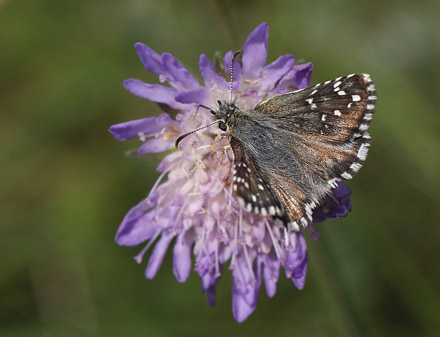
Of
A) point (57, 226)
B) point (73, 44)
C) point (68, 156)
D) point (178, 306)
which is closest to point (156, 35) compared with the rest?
point (73, 44)

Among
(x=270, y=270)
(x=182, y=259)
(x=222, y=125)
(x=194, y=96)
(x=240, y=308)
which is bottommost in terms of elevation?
(x=240, y=308)

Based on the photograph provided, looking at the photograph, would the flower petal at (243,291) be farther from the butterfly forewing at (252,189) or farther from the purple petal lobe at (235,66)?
the purple petal lobe at (235,66)

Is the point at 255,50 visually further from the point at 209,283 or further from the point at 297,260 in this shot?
the point at 209,283

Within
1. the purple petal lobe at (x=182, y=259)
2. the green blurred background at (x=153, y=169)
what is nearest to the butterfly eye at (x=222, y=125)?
the purple petal lobe at (x=182, y=259)

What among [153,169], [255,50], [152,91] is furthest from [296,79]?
[153,169]

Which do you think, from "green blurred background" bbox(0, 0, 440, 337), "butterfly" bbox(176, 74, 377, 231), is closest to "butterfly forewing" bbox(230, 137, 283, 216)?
"butterfly" bbox(176, 74, 377, 231)

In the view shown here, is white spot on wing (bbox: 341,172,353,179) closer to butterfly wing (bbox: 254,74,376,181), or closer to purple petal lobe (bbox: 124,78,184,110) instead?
butterfly wing (bbox: 254,74,376,181)

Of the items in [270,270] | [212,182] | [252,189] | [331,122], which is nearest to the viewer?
[252,189]
